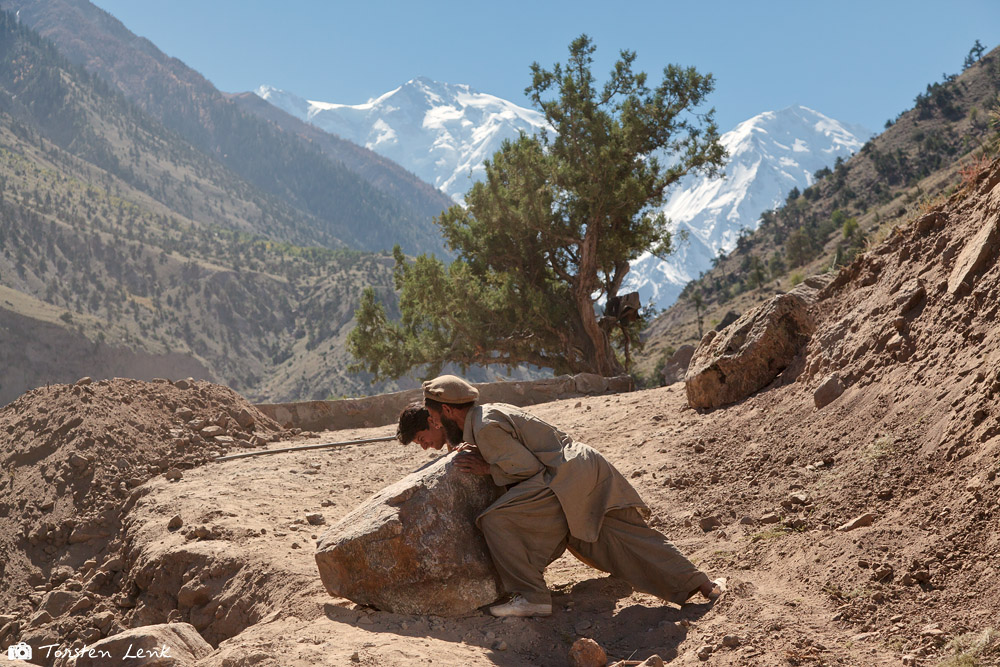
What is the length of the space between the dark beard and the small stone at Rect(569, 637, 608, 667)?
1.28 m

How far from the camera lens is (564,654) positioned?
12.2 feet

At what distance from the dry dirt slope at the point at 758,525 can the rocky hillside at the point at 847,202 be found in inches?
1415

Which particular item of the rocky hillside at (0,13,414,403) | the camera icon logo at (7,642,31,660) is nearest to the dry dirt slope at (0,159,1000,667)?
the camera icon logo at (7,642,31,660)

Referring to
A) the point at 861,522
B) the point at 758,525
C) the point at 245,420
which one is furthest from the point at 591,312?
the point at 861,522

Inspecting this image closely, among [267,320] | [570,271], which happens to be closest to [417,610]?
[570,271]

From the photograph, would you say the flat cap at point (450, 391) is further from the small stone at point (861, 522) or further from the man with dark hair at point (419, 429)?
the small stone at point (861, 522)

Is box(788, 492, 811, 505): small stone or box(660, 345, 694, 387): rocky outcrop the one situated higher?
box(660, 345, 694, 387): rocky outcrop

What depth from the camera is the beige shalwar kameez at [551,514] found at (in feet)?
13.4

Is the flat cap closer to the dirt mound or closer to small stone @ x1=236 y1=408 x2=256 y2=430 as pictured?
the dirt mound

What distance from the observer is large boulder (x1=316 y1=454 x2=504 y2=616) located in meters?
4.07

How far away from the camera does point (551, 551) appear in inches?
165

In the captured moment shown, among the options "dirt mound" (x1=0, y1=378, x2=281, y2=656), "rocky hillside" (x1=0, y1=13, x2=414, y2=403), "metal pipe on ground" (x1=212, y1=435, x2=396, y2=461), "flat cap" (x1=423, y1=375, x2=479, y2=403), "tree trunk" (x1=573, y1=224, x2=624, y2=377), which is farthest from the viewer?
"rocky hillside" (x1=0, y1=13, x2=414, y2=403)

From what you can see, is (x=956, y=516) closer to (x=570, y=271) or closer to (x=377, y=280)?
(x=570, y=271)

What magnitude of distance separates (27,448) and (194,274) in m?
95.5
